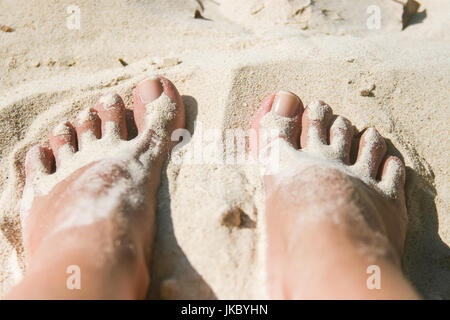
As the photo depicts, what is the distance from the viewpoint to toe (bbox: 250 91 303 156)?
6.22 ft

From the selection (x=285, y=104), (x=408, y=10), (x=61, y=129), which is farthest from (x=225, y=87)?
(x=408, y=10)

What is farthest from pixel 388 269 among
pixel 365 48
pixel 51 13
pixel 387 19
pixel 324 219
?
pixel 51 13

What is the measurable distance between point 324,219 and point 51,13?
191cm

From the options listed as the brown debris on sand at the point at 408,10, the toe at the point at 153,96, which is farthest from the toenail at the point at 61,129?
the brown debris on sand at the point at 408,10

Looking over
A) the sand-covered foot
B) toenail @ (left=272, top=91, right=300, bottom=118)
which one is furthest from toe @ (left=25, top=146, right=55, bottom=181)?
toenail @ (left=272, top=91, right=300, bottom=118)

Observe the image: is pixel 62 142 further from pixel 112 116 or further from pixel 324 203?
pixel 324 203

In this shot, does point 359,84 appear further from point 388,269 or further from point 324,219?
point 388,269

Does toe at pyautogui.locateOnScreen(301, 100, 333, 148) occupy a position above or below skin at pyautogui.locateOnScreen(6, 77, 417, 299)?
→ above

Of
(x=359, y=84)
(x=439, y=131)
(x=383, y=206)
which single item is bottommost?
(x=383, y=206)

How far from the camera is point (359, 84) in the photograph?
2008 mm

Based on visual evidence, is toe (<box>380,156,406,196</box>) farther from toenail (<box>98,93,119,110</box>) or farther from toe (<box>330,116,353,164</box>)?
toenail (<box>98,93,119,110</box>)

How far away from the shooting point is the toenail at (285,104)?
1904 mm

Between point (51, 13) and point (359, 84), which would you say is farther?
point (51, 13)

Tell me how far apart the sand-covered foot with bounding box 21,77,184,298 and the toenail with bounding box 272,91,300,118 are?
443 millimetres
